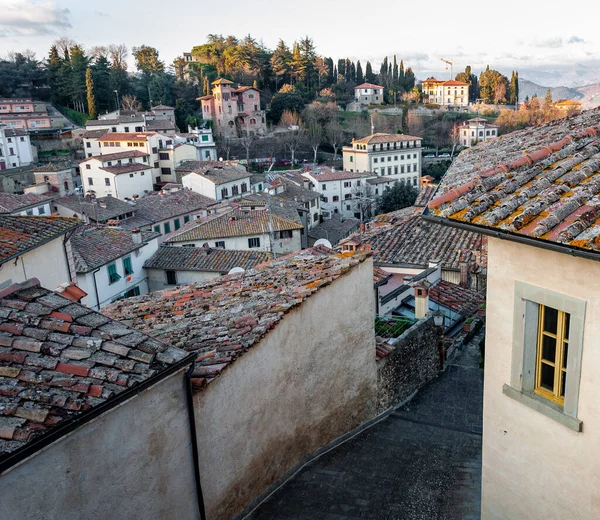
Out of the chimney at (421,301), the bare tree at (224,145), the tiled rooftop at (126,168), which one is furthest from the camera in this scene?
the bare tree at (224,145)

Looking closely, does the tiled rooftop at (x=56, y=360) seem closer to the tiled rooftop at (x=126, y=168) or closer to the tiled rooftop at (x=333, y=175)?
the tiled rooftop at (x=126, y=168)

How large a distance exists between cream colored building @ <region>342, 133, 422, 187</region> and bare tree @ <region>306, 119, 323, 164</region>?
749 centimetres

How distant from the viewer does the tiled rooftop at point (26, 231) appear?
10.4 meters

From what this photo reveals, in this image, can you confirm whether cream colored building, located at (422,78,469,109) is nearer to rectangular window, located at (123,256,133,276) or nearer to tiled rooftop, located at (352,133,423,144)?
tiled rooftop, located at (352,133,423,144)

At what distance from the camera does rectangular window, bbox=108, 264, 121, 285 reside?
994 inches

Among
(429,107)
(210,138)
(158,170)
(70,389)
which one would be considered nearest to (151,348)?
(70,389)

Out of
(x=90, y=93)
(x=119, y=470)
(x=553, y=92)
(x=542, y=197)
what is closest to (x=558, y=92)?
(x=553, y=92)

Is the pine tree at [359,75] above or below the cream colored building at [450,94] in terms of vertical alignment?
above

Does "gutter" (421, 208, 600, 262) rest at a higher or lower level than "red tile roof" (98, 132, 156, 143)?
lower

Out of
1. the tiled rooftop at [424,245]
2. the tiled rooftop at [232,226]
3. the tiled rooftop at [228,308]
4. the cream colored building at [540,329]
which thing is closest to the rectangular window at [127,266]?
the tiled rooftop at [232,226]

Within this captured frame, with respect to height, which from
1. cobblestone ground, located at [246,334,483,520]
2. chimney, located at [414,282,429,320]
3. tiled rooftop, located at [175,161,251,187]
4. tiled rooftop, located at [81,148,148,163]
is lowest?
cobblestone ground, located at [246,334,483,520]

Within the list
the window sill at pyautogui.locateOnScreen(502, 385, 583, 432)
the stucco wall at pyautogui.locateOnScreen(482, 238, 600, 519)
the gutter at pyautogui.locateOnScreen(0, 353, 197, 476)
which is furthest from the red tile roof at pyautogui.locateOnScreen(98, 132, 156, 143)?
the window sill at pyautogui.locateOnScreen(502, 385, 583, 432)

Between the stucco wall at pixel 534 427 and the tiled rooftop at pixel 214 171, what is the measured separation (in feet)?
144

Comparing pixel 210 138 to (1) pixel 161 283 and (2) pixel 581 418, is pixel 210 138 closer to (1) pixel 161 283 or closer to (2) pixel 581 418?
(1) pixel 161 283
